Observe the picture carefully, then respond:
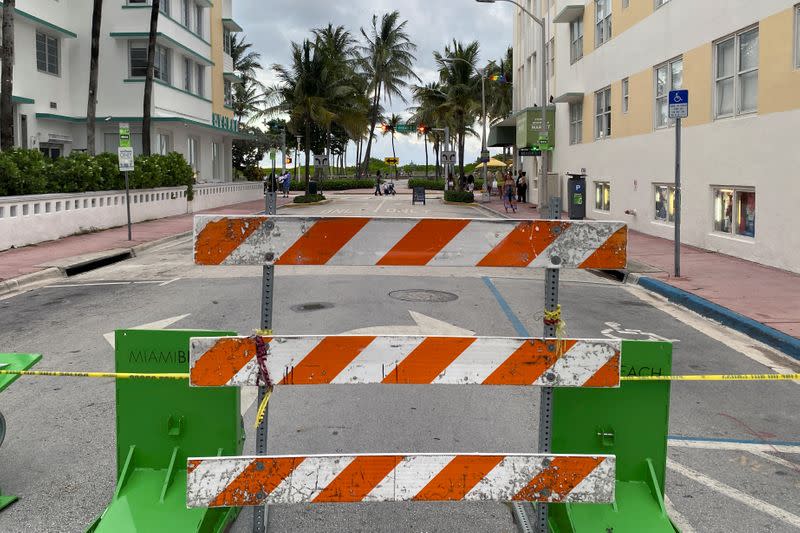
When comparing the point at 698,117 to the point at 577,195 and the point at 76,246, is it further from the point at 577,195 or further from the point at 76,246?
the point at 76,246

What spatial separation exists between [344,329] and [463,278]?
5.81 m

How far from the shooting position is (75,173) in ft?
78.1

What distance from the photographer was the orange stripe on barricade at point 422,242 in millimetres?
3980

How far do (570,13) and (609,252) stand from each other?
3010 cm

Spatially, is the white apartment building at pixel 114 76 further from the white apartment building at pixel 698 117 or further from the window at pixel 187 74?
the white apartment building at pixel 698 117

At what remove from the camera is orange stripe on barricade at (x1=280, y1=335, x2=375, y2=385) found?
11.9 feet

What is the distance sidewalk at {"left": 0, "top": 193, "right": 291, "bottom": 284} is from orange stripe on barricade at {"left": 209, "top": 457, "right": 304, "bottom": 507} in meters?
12.1

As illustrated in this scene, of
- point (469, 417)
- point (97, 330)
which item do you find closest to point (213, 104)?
point (97, 330)

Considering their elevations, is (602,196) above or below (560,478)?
above

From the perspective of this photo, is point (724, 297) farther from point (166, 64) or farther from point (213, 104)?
point (213, 104)

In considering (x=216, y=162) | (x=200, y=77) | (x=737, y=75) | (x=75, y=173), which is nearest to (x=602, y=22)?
(x=737, y=75)

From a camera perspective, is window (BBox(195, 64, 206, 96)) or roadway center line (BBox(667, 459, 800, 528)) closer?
roadway center line (BBox(667, 459, 800, 528))

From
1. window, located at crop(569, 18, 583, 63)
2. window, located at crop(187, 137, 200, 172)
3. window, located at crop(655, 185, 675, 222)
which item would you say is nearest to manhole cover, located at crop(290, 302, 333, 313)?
window, located at crop(655, 185, 675, 222)

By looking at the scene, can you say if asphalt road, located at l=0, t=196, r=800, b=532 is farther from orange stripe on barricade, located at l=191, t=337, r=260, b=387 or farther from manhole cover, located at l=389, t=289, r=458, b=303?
orange stripe on barricade, located at l=191, t=337, r=260, b=387
